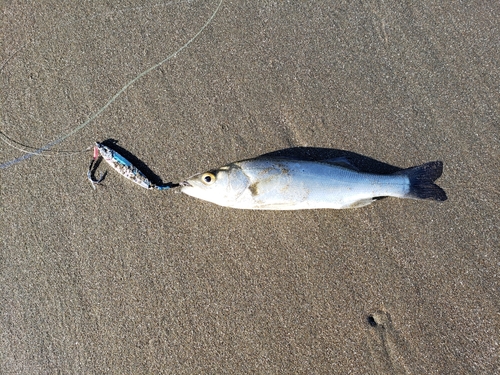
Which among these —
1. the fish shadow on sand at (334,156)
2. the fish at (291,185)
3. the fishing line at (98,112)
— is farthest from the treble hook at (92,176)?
the fish shadow on sand at (334,156)

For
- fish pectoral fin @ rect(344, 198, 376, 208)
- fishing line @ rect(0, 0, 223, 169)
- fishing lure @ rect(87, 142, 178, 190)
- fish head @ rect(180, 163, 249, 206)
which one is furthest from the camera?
fishing line @ rect(0, 0, 223, 169)

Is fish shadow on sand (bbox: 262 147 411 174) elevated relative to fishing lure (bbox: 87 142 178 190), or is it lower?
elevated

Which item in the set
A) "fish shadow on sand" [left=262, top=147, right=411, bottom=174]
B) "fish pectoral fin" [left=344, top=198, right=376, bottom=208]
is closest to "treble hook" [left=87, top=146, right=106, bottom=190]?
"fish shadow on sand" [left=262, top=147, right=411, bottom=174]

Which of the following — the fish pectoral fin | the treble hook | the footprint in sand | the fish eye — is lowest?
the footprint in sand

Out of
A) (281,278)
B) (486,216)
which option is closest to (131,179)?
(281,278)

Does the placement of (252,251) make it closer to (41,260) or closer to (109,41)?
(41,260)

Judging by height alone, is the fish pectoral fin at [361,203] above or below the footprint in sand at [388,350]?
above

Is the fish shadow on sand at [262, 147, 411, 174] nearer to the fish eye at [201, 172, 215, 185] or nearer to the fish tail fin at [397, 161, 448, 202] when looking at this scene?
the fish tail fin at [397, 161, 448, 202]

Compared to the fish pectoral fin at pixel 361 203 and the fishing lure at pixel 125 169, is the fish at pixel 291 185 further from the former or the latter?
the fishing lure at pixel 125 169
